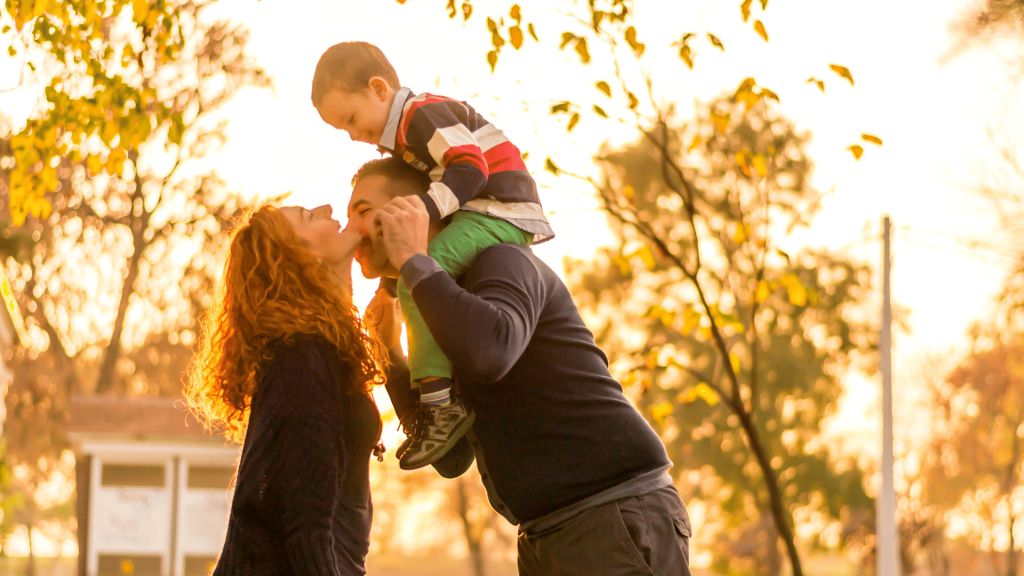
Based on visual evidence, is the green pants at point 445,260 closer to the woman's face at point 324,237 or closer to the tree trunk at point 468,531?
the woman's face at point 324,237

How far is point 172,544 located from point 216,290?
19805mm

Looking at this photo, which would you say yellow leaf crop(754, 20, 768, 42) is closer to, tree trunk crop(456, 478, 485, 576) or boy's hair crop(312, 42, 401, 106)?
boy's hair crop(312, 42, 401, 106)

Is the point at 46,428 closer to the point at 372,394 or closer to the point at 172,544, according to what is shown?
the point at 172,544

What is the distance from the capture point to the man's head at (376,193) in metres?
3.03

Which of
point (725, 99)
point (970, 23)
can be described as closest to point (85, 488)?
point (725, 99)

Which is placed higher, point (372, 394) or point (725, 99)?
point (725, 99)

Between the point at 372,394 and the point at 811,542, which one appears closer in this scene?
the point at 372,394

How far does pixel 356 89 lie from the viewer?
327cm

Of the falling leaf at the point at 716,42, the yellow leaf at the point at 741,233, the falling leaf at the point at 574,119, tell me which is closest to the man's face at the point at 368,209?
the falling leaf at the point at 716,42

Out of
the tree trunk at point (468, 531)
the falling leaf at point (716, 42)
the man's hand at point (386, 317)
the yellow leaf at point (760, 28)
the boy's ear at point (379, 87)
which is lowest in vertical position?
the tree trunk at point (468, 531)

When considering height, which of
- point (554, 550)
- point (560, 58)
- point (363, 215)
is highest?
point (560, 58)

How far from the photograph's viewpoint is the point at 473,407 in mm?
2713

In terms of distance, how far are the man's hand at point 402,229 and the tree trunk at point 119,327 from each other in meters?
21.9

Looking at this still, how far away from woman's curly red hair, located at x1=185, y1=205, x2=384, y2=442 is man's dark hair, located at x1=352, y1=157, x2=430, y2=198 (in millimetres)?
295
